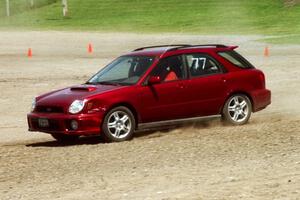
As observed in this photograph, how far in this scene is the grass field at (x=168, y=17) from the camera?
61.9 metres

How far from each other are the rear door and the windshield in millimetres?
816

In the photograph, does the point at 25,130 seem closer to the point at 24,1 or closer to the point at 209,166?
the point at 209,166

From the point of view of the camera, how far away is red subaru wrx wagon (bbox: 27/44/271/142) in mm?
12258

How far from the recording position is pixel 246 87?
13.9 meters

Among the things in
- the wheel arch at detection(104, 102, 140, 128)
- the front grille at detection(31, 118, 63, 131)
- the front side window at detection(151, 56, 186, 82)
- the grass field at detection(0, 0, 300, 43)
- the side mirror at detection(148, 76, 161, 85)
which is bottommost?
the front grille at detection(31, 118, 63, 131)

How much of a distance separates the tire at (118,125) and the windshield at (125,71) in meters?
0.63

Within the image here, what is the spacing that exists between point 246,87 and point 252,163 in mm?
4582

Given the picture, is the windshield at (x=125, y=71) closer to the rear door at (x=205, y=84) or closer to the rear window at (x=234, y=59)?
the rear door at (x=205, y=84)

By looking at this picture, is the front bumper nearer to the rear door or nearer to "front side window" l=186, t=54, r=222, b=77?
the rear door

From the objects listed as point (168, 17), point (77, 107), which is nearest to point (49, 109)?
point (77, 107)

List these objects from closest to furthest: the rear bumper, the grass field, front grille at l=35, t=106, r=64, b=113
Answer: front grille at l=35, t=106, r=64, b=113, the rear bumper, the grass field

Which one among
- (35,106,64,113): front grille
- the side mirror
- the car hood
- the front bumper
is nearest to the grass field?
the side mirror

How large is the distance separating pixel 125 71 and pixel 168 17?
202 ft

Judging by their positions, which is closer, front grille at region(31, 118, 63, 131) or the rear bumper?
front grille at region(31, 118, 63, 131)
